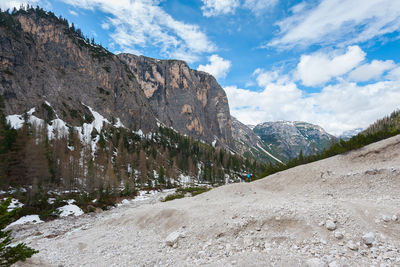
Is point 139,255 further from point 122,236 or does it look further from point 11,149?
point 11,149

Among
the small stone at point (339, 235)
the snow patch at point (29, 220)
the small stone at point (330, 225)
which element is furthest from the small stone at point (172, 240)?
the snow patch at point (29, 220)

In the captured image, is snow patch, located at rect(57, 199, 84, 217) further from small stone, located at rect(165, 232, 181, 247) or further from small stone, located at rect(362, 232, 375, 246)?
small stone, located at rect(362, 232, 375, 246)

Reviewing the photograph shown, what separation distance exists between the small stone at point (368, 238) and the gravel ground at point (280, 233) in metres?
0.03

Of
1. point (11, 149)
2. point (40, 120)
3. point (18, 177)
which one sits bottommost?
point (18, 177)

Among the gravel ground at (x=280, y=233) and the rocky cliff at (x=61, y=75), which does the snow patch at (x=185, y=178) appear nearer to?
the rocky cliff at (x=61, y=75)

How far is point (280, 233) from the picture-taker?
8.53m

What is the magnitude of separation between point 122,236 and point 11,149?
38018mm

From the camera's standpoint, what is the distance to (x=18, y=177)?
1336 inches

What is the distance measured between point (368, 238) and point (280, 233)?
10.2 feet

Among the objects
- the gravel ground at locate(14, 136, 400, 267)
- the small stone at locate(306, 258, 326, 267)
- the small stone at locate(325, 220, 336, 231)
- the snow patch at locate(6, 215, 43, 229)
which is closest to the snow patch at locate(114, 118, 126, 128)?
the snow patch at locate(6, 215, 43, 229)

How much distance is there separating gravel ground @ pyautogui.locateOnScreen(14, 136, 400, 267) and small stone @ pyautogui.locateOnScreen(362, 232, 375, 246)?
31 millimetres

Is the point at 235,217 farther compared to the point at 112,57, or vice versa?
the point at 112,57

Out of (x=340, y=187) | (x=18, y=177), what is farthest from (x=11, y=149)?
(x=340, y=187)

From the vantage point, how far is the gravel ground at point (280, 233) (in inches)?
267
